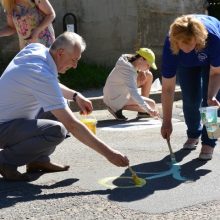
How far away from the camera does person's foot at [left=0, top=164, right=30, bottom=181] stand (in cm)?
427

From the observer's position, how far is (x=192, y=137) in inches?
212

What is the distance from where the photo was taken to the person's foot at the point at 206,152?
4914 mm

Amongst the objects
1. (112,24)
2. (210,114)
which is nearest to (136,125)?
(210,114)

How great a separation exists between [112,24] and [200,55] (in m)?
5.55

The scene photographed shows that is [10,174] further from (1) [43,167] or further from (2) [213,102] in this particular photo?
(2) [213,102]

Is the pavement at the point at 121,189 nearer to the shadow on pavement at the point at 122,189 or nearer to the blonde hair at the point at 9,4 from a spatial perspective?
the shadow on pavement at the point at 122,189

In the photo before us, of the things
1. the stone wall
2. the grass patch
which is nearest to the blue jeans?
the grass patch

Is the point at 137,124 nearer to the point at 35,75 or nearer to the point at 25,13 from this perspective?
the point at 25,13

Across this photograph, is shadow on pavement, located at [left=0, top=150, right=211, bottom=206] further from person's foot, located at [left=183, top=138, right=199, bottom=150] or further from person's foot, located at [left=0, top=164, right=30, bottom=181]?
person's foot, located at [left=183, top=138, right=199, bottom=150]

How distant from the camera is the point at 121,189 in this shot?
13.4 ft

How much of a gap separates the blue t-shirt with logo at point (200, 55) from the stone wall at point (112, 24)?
206 inches

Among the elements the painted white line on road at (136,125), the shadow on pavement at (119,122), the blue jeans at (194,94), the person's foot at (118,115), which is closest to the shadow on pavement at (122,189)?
the blue jeans at (194,94)

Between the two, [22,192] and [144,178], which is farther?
[144,178]

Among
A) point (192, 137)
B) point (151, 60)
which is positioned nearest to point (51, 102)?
point (192, 137)
